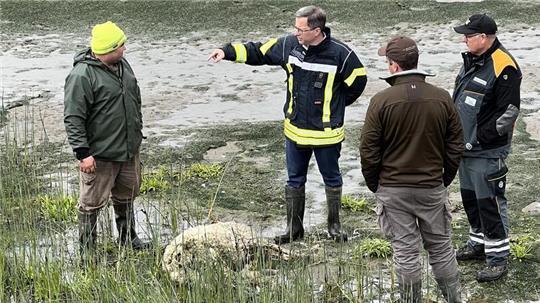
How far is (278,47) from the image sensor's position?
6418 millimetres

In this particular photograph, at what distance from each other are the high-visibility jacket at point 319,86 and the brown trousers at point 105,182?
3.74 ft

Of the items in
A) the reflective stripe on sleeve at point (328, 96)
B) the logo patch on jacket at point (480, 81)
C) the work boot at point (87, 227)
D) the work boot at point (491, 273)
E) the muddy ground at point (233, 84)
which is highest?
the logo patch on jacket at point (480, 81)

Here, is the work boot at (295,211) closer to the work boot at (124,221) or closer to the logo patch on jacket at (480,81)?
the work boot at (124,221)

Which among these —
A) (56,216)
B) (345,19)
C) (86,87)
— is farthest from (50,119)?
(345,19)

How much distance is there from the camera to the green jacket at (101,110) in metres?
5.79

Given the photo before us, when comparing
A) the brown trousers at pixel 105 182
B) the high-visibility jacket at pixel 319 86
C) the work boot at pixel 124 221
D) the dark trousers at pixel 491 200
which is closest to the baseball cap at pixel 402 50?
the dark trousers at pixel 491 200

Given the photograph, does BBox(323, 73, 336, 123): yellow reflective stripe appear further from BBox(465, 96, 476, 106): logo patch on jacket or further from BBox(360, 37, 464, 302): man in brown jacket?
BBox(360, 37, 464, 302): man in brown jacket

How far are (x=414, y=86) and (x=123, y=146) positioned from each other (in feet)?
6.99

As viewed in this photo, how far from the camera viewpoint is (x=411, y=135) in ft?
15.9

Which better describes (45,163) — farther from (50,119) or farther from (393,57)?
(393,57)

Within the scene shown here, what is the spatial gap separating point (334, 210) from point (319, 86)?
93cm

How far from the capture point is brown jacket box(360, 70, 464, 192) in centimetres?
481

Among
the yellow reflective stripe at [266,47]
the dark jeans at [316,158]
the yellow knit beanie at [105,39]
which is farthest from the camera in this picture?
the yellow reflective stripe at [266,47]

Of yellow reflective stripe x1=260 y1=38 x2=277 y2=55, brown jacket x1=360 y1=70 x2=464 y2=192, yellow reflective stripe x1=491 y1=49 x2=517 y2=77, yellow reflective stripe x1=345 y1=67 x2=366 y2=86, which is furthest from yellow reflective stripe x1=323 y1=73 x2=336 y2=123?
brown jacket x1=360 y1=70 x2=464 y2=192
